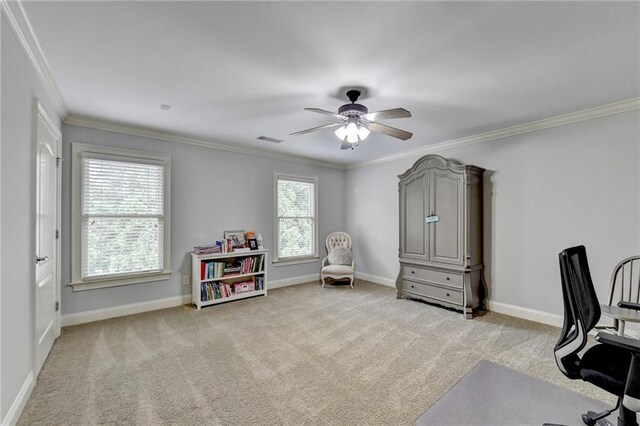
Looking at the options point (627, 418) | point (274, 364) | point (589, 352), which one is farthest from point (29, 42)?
point (627, 418)

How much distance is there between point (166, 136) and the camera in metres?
4.01

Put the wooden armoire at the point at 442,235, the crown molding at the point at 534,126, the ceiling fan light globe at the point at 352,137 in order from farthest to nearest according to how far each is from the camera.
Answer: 1. the wooden armoire at the point at 442,235
2. the crown molding at the point at 534,126
3. the ceiling fan light globe at the point at 352,137

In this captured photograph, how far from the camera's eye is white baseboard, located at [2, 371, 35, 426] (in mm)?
1683

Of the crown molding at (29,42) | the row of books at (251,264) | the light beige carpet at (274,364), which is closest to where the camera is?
the crown molding at (29,42)

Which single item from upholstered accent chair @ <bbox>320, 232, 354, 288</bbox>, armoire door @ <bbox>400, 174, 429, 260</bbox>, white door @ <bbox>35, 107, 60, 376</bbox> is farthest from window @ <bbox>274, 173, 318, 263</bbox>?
white door @ <bbox>35, 107, 60, 376</bbox>

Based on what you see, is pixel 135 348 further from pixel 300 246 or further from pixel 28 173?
pixel 300 246

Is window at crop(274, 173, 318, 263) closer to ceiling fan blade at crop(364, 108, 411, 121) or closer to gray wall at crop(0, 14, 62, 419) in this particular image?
ceiling fan blade at crop(364, 108, 411, 121)

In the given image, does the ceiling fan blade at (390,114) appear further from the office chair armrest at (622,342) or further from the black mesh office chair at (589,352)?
the office chair armrest at (622,342)

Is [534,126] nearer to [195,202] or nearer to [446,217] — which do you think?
[446,217]

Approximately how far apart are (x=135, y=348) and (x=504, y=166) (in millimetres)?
4806

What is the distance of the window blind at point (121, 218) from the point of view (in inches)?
136

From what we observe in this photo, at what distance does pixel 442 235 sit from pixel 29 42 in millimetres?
4392

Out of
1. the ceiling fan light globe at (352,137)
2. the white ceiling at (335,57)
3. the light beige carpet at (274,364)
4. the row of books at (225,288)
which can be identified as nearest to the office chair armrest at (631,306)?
the light beige carpet at (274,364)

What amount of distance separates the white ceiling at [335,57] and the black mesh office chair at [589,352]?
4.67 ft
